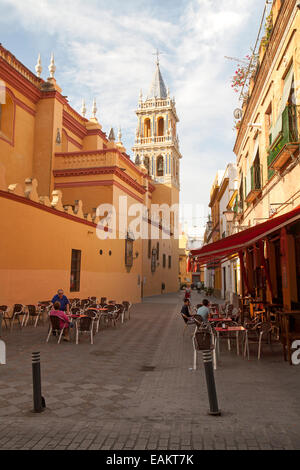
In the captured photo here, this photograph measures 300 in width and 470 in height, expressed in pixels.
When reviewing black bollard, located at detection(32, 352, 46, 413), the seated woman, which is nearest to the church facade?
the seated woman

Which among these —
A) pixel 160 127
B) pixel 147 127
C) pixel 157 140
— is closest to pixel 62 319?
pixel 157 140

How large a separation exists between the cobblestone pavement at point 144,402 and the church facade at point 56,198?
5.41 m

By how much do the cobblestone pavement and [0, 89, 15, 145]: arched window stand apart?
14.5 meters

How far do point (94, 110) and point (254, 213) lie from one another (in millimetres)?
18415

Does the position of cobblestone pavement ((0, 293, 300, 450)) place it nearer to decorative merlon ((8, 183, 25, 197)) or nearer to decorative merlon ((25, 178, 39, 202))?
decorative merlon ((8, 183, 25, 197))

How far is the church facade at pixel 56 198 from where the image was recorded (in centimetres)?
1338

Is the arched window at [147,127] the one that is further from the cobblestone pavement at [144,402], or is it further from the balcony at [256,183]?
the cobblestone pavement at [144,402]

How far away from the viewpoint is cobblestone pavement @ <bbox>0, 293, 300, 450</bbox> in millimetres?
3785

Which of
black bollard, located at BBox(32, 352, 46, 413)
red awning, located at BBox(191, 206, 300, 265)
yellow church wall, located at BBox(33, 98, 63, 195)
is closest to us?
black bollard, located at BBox(32, 352, 46, 413)

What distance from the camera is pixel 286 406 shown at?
4.73 metres

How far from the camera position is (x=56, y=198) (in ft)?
51.1

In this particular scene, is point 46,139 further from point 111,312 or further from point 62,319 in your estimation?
point 62,319

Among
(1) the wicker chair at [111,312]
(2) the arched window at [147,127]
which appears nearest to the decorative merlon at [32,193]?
(1) the wicker chair at [111,312]
